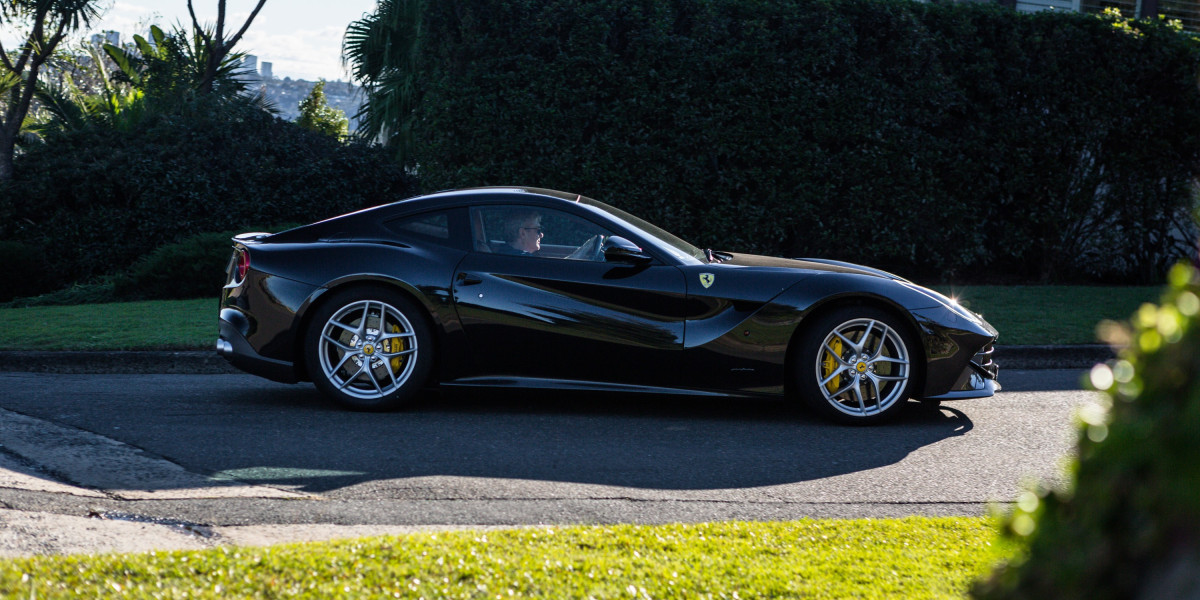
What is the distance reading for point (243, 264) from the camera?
651 centimetres

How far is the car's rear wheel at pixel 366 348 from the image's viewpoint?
629 centimetres

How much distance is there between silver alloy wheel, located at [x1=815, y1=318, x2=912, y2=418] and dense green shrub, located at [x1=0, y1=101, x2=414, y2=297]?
29.5 ft

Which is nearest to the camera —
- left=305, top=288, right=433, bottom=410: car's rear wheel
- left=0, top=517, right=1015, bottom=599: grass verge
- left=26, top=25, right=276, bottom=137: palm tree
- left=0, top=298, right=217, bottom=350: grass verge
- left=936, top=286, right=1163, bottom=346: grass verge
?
left=0, top=517, right=1015, bottom=599: grass verge

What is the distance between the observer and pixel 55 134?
14398mm

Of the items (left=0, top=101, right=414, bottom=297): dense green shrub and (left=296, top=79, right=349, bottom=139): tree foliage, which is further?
(left=296, top=79, right=349, bottom=139): tree foliage

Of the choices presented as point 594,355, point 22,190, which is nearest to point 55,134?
point 22,190

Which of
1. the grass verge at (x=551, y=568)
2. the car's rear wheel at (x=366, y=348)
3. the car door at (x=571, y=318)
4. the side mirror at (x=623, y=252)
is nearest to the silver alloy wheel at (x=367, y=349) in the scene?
the car's rear wheel at (x=366, y=348)

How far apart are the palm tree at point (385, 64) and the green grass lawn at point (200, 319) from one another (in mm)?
8276

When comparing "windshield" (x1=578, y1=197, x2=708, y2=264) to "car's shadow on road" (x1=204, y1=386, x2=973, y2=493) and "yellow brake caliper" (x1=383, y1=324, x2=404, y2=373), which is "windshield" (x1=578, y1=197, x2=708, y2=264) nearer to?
"car's shadow on road" (x1=204, y1=386, x2=973, y2=493)

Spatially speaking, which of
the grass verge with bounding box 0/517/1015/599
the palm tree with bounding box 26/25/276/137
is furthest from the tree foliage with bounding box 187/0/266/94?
the grass verge with bounding box 0/517/1015/599

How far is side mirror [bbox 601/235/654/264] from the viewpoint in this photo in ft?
20.4

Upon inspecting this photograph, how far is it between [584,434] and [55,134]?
11556mm

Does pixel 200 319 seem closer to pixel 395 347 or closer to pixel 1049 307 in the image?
pixel 395 347

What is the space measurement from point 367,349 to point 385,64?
14927mm
